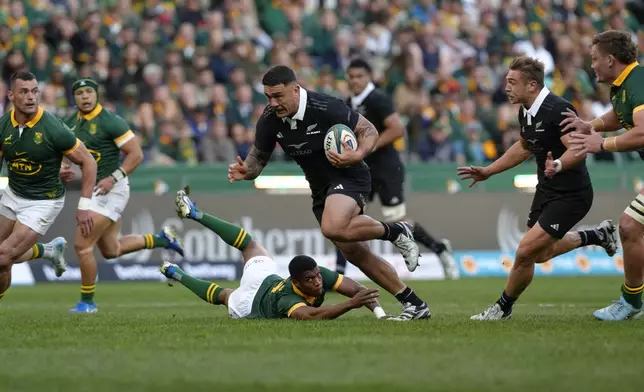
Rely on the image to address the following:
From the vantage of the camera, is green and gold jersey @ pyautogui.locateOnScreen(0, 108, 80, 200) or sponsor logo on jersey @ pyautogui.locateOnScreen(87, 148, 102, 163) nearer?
green and gold jersey @ pyautogui.locateOnScreen(0, 108, 80, 200)

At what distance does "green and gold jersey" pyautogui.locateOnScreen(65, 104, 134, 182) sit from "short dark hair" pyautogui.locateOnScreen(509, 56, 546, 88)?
5.51 meters

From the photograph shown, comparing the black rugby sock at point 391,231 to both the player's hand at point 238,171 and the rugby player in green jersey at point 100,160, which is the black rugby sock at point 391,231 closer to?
the player's hand at point 238,171

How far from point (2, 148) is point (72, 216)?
7905mm

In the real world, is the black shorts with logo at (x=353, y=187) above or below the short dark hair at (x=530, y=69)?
below

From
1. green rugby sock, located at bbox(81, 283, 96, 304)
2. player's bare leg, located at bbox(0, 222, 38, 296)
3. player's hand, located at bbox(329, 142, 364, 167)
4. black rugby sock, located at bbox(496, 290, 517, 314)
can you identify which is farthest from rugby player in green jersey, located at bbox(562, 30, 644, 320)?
green rugby sock, located at bbox(81, 283, 96, 304)

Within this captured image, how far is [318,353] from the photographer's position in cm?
829

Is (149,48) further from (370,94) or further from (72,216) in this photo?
(370,94)

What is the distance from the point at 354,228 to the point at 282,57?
15.1 meters

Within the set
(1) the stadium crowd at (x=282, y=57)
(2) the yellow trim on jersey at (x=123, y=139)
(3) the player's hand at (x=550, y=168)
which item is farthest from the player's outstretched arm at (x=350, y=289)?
(1) the stadium crowd at (x=282, y=57)

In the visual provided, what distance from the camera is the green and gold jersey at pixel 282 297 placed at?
36.5 ft

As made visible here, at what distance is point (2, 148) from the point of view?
40.5 ft

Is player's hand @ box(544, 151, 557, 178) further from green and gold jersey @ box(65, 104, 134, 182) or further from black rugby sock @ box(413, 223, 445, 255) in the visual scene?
black rugby sock @ box(413, 223, 445, 255)

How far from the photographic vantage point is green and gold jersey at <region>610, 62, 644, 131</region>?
1038 centimetres

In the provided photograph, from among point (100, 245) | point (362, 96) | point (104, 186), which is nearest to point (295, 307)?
point (104, 186)
